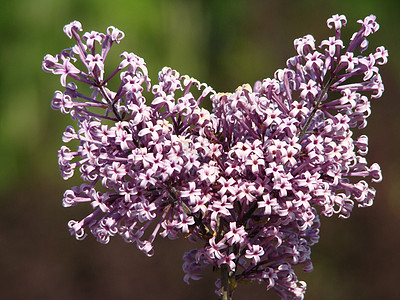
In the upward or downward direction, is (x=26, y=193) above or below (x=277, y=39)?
below

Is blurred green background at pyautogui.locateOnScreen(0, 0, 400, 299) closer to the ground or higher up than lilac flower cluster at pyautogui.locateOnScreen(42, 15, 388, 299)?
higher up

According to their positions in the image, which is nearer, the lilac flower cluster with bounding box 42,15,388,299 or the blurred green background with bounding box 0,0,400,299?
the lilac flower cluster with bounding box 42,15,388,299

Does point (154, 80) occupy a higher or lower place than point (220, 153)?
higher

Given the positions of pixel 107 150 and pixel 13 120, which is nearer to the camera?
pixel 107 150

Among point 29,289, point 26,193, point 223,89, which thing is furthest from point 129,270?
point 223,89

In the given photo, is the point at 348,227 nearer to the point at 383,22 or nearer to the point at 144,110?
the point at 383,22

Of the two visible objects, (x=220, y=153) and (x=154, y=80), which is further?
(x=154, y=80)
